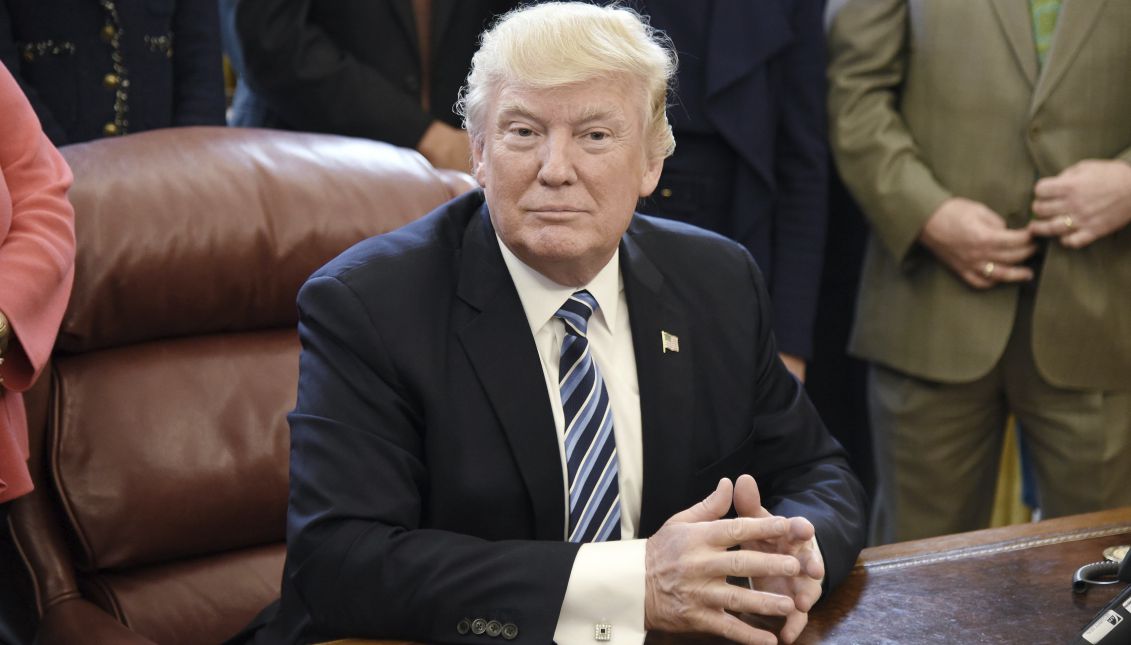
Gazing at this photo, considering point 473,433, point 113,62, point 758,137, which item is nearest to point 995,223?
point 758,137

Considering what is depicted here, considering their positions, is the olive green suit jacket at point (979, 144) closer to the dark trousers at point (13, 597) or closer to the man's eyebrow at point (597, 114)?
the man's eyebrow at point (597, 114)

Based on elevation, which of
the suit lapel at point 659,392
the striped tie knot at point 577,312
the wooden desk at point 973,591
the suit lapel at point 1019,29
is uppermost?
the suit lapel at point 1019,29

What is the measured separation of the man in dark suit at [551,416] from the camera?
4.85 ft

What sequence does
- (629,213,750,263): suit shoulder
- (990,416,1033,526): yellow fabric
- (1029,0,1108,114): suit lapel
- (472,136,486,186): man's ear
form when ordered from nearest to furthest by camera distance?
1. (472,136,486,186): man's ear
2. (629,213,750,263): suit shoulder
3. (1029,0,1108,114): suit lapel
4. (990,416,1033,526): yellow fabric

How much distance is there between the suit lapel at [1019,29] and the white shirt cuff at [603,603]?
1514 millimetres

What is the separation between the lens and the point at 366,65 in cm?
266

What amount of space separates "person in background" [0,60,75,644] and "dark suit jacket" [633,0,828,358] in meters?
1.23

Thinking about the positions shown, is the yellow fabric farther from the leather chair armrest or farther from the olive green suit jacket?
the leather chair armrest

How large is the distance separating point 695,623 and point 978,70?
1.52 metres

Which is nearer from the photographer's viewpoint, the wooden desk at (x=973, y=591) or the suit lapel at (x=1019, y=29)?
the wooden desk at (x=973, y=591)

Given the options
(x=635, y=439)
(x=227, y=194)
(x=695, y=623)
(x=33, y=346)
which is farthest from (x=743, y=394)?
(x=33, y=346)

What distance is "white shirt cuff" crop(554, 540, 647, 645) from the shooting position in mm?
1471

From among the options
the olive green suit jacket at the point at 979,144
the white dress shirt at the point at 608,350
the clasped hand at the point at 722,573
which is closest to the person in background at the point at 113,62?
the white dress shirt at the point at 608,350

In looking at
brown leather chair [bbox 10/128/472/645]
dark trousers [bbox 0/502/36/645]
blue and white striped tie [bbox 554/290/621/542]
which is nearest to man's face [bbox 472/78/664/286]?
blue and white striped tie [bbox 554/290/621/542]
